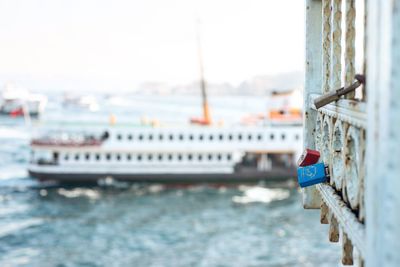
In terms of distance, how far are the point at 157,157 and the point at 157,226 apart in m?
12.4

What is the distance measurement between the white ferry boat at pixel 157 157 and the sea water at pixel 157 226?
3.18ft

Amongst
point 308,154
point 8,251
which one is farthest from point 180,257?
point 308,154

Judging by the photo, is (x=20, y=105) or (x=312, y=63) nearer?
(x=312, y=63)

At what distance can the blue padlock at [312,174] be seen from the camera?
340 cm

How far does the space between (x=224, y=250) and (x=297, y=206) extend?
10444 millimetres

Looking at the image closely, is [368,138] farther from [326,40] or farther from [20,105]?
[20,105]

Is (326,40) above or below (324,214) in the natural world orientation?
above

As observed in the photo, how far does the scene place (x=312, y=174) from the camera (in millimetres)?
3410

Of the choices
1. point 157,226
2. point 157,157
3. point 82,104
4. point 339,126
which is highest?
point 339,126

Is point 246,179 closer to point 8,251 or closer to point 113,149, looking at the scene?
point 113,149

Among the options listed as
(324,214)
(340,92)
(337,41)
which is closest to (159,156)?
(324,214)

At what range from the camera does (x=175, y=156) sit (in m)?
40.4

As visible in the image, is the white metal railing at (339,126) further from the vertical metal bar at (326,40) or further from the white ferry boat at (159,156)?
the white ferry boat at (159,156)

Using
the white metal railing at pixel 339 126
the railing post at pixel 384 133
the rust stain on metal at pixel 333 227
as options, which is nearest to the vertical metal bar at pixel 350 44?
the white metal railing at pixel 339 126
